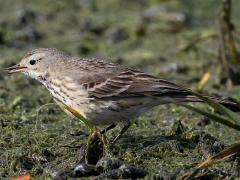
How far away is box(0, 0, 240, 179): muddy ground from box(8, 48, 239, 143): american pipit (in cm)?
34

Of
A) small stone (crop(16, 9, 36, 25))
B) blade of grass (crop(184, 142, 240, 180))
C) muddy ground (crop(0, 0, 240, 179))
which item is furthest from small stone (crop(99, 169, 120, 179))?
small stone (crop(16, 9, 36, 25))

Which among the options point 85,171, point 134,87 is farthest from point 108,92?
point 85,171

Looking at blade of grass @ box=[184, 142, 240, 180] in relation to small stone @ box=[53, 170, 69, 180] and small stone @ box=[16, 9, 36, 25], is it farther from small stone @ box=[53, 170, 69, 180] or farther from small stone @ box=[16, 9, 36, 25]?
small stone @ box=[16, 9, 36, 25]

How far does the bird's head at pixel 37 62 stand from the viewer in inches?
306

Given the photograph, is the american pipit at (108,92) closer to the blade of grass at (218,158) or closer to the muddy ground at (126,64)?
the muddy ground at (126,64)

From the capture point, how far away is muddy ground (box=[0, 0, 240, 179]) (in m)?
6.48

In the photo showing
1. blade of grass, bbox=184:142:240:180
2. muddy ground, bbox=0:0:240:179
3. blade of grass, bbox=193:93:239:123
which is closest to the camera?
blade of grass, bbox=184:142:240:180

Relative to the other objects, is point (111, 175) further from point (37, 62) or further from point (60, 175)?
point (37, 62)

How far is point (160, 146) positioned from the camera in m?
6.74

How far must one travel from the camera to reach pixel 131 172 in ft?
19.6

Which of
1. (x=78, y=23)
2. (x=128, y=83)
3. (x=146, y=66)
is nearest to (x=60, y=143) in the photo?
(x=128, y=83)

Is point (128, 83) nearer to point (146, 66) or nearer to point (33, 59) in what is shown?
point (33, 59)

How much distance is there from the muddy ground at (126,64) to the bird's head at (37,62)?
556mm

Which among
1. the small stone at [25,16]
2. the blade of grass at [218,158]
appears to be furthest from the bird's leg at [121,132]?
the small stone at [25,16]
